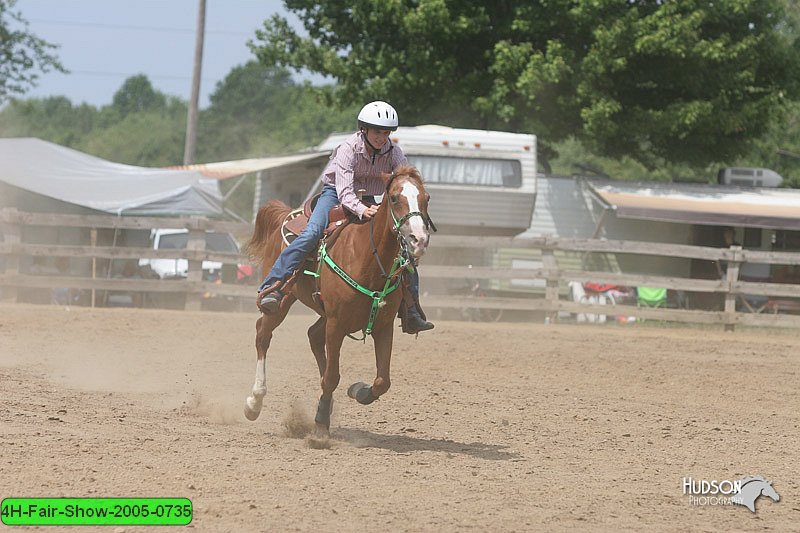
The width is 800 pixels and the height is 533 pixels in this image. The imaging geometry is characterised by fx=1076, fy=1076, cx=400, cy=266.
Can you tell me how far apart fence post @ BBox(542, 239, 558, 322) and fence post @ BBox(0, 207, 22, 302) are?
29.7 ft

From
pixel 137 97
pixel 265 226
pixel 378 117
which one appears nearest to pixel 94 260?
pixel 265 226

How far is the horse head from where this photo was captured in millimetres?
6625

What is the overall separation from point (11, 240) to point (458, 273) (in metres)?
7.59

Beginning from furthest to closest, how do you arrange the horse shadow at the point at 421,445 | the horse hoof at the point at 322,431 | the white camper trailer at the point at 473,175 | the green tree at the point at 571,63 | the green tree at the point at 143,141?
the green tree at the point at 143,141 < the green tree at the point at 571,63 < the white camper trailer at the point at 473,175 < the horse hoof at the point at 322,431 < the horse shadow at the point at 421,445

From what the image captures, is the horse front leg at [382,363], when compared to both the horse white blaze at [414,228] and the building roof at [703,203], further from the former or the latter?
the building roof at [703,203]

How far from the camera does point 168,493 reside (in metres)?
5.44

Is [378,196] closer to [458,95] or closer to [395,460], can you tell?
[395,460]

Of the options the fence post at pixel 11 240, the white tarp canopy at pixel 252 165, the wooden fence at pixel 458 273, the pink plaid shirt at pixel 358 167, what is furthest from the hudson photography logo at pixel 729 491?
the white tarp canopy at pixel 252 165

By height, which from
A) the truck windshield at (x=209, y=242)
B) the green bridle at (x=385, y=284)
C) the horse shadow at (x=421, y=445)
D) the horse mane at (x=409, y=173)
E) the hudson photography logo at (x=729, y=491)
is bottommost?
the horse shadow at (x=421, y=445)

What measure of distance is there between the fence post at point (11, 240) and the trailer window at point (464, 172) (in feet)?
23.6

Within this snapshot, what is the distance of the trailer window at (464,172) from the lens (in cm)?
2039

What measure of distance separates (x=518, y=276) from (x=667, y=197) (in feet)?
17.6

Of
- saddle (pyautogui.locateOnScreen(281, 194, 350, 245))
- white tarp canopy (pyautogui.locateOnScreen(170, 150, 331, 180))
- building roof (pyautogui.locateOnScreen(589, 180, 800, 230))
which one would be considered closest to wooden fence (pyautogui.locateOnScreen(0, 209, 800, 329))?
building roof (pyautogui.locateOnScreen(589, 180, 800, 230))

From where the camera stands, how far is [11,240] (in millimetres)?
18203
